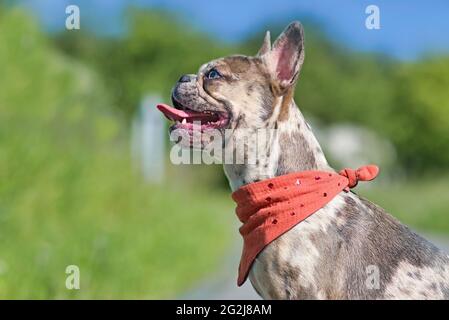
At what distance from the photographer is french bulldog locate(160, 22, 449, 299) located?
346 cm

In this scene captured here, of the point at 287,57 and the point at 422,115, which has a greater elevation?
the point at 422,115

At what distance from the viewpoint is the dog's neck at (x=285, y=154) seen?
3.64 m

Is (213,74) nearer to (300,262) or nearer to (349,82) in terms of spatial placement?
(300,262)

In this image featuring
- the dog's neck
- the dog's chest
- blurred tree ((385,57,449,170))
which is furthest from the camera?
blurred tree ((385,57,449,170))

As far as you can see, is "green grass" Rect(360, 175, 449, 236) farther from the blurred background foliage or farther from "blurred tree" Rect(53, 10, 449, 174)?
"blurred tree" Rect(53, 10, 449, 174)

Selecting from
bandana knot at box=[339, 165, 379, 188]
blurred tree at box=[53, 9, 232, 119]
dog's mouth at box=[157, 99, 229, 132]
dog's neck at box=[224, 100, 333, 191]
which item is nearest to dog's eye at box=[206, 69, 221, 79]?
dog's mouth at box=[157, 99, 229, 132]

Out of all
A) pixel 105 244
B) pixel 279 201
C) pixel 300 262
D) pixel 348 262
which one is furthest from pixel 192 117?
pixel 105 244

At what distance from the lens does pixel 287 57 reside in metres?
3.78

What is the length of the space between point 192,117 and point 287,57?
19.4 inches

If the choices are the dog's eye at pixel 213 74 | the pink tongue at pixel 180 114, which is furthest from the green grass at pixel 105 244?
the dog's eye at pixel 213 74

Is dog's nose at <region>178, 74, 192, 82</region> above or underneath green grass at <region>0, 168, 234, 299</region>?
above

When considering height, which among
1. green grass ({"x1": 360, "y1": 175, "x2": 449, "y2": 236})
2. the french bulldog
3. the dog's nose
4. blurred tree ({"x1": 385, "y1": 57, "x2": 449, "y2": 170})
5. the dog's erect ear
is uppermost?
blurred tree ({"x1": 385, "y1": 57, "x2": 449, "y2": 170})
